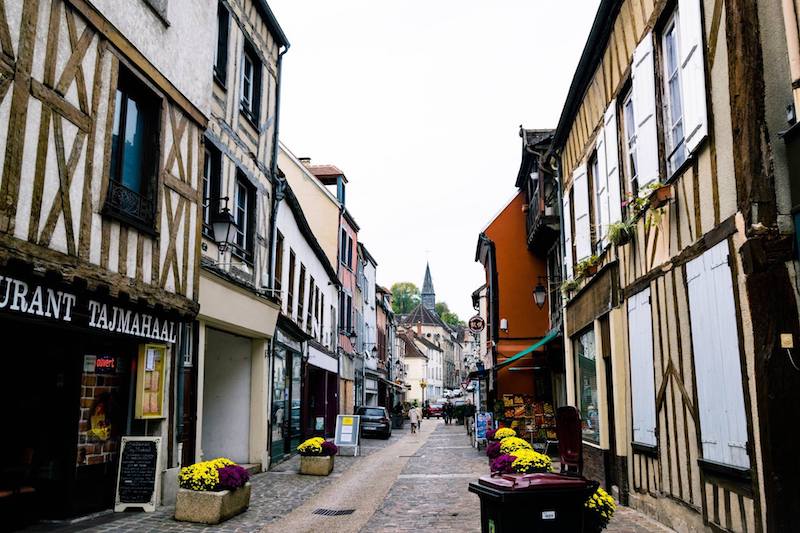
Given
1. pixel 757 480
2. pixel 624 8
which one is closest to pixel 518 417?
pixel 624 8

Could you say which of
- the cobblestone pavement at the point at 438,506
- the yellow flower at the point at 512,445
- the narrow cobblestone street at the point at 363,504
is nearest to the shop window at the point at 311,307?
the narrow cobblestone street at the point at 363,504

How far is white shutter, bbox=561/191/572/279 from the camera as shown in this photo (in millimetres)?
13789

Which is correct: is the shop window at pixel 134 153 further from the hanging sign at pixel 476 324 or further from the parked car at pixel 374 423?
the parked car at pixel 374 423

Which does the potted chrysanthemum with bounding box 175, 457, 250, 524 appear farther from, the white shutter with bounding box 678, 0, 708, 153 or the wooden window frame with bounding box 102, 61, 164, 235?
the white shutter with bounding box 678, 0, 708, 153

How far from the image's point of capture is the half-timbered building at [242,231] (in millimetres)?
11156

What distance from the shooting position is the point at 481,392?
28188mm

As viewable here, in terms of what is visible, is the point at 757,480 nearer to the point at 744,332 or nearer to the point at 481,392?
the point at 744,332

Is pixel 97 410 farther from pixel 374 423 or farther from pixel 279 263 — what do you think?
pixel 374 423

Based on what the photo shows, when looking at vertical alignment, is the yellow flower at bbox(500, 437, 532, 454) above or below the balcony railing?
below

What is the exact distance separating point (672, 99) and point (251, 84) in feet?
27.6

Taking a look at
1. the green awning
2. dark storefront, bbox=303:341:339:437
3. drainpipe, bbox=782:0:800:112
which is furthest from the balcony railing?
dark storefront, bbox=303:341:339:437

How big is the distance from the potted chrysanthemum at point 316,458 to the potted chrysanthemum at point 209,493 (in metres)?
4.58

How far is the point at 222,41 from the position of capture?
38.1 feet

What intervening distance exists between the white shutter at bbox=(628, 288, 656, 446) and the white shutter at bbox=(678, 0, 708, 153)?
2372 mm
